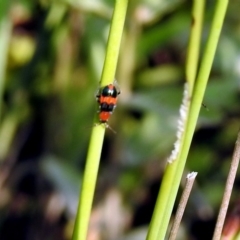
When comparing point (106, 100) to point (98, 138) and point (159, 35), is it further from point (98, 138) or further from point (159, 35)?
point (159, 35)

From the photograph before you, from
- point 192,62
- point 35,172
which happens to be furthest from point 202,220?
point 192,62

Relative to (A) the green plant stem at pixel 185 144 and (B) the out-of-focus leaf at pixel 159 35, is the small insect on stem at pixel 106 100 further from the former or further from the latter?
(B) the out-of-focus leaf at pixel 159 35

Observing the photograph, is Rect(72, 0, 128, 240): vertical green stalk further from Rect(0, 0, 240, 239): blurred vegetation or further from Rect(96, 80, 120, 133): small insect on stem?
Rect(0, 0, 240, 239): blurred vegetation

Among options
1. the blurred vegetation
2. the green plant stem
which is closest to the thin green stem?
the green plant stem

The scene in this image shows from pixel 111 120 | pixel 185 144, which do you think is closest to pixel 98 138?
pixel 185 144

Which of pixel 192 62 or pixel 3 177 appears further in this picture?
pixel 3 177

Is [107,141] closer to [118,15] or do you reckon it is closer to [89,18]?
[89,18]

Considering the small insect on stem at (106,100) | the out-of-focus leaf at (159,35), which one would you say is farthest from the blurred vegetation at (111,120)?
the small insect on stem at (106,100)
